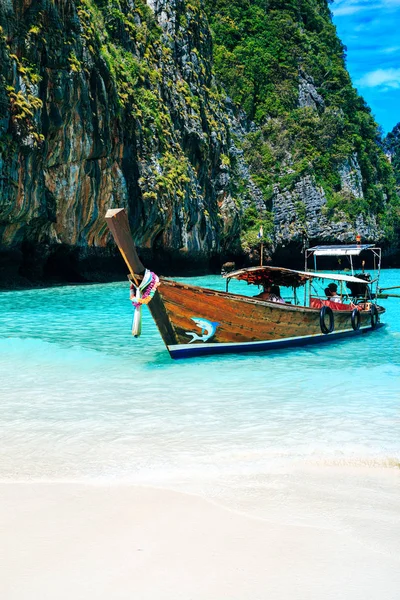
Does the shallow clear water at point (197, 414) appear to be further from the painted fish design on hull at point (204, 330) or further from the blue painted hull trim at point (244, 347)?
the painted fish design on hull at point (204, 330)

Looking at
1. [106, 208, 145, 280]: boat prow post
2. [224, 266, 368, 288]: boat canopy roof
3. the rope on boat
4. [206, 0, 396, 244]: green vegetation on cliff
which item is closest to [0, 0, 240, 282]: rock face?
[206, 0, 396, 244]: green vegetation on cliff

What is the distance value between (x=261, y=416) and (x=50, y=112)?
64.0ft

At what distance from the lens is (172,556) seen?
2.72 m

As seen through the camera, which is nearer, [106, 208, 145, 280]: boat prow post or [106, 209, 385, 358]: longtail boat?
[106, 208, 145, 280]: boat prow post

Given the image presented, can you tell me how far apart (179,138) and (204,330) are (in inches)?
1083

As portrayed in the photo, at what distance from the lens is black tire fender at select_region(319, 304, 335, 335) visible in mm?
11094

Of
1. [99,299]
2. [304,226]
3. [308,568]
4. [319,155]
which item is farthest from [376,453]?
[319,155]

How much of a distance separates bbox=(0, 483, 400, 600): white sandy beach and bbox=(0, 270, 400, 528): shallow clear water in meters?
0.48

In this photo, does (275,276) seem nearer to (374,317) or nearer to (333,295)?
(333,295)

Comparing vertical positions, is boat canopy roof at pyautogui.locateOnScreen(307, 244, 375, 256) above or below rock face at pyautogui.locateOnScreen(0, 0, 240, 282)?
below

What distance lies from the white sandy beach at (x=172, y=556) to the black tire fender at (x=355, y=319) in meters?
9.57

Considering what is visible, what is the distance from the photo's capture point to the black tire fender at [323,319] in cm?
1109

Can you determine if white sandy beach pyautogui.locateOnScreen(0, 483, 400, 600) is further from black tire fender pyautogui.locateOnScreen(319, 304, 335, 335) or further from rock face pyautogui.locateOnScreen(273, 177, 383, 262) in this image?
rock face pyautogui.locateOnScreen(273, 177, 383, 262)

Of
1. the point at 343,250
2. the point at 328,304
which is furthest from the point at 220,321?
the point at 343,250
